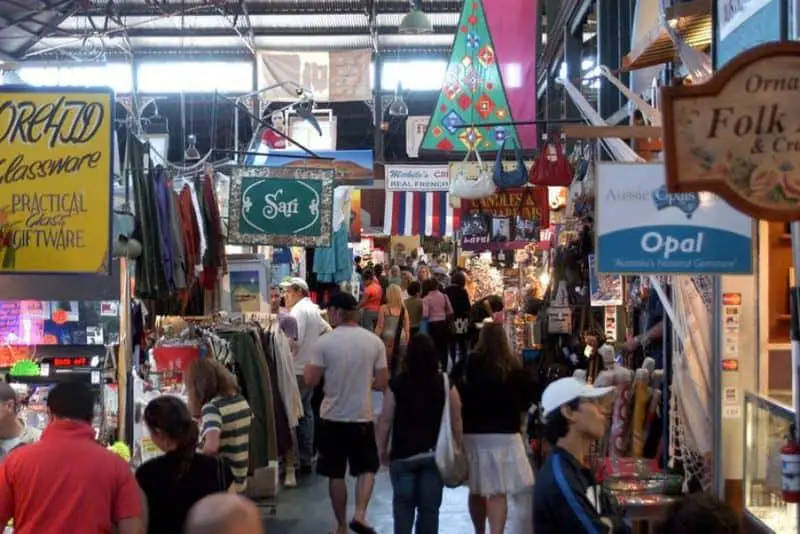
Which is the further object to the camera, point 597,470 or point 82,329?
point 82,329

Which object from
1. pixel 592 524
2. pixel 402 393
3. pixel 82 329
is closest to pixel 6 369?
pixel 82 329

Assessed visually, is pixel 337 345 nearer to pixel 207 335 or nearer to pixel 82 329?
pixel 207 335

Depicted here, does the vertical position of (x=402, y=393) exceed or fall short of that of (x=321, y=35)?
it falls short

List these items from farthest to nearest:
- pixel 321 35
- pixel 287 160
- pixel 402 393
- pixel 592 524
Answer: pixel 321 35 → pixel 287 160 → pixel 402 393 → pixel 592 524

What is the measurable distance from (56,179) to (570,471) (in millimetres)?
3376

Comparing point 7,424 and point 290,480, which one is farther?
point 290,480

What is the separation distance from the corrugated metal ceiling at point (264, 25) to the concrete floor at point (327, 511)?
15017 mm

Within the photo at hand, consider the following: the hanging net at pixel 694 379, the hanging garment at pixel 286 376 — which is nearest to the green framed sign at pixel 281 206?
the hanging garment at pixel 286 376

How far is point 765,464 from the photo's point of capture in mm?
5965

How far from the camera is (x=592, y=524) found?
3.50 m

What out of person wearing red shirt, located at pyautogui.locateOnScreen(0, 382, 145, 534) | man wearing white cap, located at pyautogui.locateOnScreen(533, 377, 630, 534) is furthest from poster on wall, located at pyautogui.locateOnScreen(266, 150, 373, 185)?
man wearing white cap, located at pyautogui.locateOnScreen(533, 377, 630, 534)

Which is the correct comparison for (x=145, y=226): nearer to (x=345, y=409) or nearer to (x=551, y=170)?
(x=345, y=409)

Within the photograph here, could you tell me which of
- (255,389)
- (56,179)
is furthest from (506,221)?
(56,179)

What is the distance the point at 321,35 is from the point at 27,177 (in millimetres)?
19588
